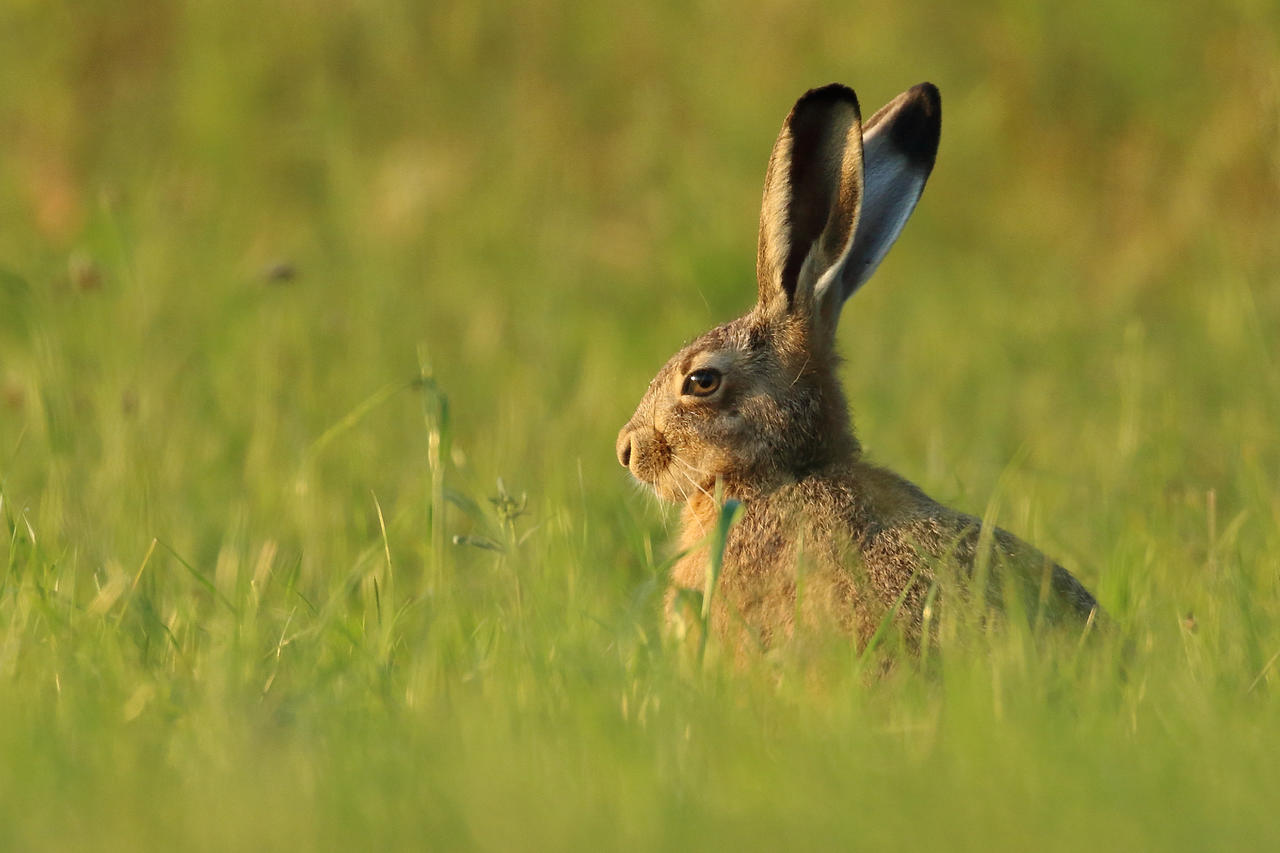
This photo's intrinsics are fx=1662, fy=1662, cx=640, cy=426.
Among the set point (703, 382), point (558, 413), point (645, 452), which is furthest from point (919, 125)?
point (558, 413)

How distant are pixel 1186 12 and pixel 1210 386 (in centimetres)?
350

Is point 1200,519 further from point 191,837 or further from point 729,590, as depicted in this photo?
point 191,837

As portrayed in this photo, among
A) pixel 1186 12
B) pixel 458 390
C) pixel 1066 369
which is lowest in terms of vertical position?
pixel 458 390

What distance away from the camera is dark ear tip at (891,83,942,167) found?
17.2 ft

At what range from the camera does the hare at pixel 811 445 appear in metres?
4.12

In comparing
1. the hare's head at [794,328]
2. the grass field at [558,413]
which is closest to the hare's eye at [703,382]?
the hare's head at [794,328]

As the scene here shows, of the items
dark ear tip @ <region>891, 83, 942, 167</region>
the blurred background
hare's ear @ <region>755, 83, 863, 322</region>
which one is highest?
dark ear tip @ <region>891, 83, 942, 167</region>

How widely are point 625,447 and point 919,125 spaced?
1382 mm

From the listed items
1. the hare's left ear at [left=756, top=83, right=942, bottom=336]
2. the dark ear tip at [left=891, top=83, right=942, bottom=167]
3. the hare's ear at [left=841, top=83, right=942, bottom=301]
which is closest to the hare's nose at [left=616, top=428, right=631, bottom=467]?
the hare's left ear at [left=756, top=83, right=942, bottom=336]

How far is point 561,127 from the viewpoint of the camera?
11.7m

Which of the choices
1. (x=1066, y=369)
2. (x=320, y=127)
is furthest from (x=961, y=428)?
(x=320, y=127)

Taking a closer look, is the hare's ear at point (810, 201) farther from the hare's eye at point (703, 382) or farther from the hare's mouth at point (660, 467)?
the hare's mouth at point (660, 467)

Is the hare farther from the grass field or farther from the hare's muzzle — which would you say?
the grass field

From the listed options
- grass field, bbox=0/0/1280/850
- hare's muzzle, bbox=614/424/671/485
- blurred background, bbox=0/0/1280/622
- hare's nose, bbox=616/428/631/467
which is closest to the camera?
grass field, bbox=0/0/1280/850
